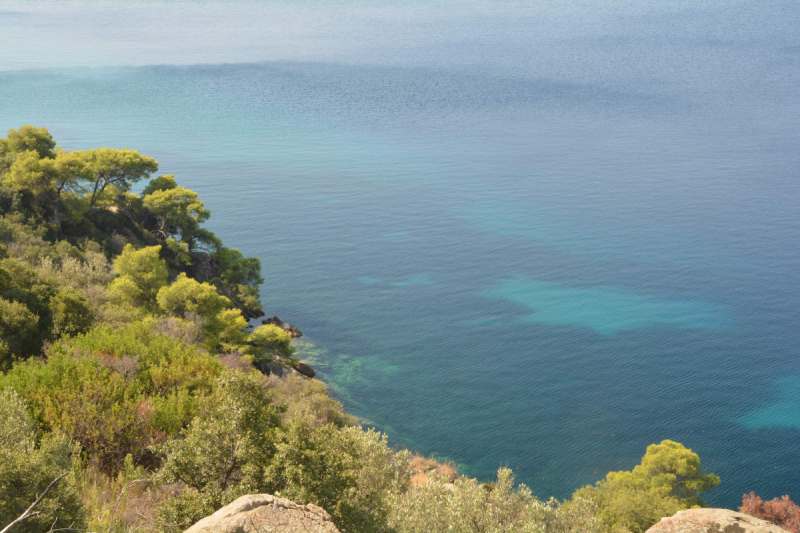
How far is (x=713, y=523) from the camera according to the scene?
15.7 meters

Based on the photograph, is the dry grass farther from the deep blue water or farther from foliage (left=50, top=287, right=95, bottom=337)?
the deep blue water

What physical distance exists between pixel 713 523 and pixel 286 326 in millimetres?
47018

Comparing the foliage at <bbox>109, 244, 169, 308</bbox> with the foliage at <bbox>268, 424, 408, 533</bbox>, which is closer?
the foliage at <bbox>268, 424, 408, 533</bbox>

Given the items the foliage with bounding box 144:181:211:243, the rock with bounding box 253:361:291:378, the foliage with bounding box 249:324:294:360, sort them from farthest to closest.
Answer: the foliage with bounding box 144:181:211:243
the rock with bounding box 253:361:291:378
the foliage with bounding box 249:324:294:360

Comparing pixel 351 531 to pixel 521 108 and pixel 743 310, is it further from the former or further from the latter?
pixel 521 108

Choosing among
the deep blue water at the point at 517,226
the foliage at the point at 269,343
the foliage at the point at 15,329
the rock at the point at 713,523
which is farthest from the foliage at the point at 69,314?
the rock at the point at 713,523

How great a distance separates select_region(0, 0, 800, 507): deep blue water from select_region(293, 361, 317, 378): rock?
234cm

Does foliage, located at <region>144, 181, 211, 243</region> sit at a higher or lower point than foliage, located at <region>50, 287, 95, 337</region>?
higher

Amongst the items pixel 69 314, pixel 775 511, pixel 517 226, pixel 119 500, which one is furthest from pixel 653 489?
pixel 517 226

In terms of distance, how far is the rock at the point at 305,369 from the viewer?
49812 mm

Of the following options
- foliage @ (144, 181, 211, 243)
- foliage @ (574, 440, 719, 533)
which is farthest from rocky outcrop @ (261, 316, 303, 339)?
foliage @ (574, 440, 719, 533)

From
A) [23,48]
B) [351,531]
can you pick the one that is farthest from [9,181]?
[23,48]

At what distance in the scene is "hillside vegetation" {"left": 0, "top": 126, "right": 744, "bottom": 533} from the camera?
1409 centimetres

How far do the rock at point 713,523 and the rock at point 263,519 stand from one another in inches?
385
